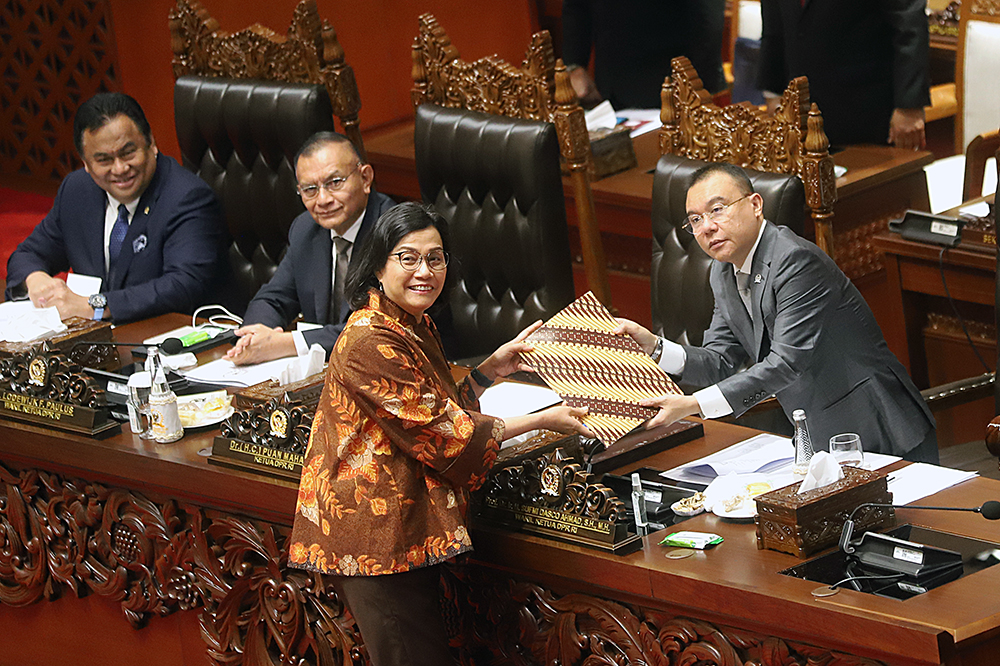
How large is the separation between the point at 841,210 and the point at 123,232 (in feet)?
6.65

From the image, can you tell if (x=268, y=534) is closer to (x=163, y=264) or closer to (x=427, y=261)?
(x=427, y=261)

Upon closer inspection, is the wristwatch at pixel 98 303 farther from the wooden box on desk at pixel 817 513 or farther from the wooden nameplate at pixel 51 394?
the wooden box on desk at pixel 817 513

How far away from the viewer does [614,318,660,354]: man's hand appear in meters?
2.74

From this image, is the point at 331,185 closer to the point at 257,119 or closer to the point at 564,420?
the point at 257,119

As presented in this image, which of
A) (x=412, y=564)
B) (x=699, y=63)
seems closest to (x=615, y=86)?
(x=699, y=63)

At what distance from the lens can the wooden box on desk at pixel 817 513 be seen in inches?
82.5

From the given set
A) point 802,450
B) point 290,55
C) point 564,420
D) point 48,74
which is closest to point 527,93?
point 290,55

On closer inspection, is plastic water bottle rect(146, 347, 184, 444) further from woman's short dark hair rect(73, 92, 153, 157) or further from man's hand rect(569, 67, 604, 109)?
man's hand rect(569, 67, 604, 109)

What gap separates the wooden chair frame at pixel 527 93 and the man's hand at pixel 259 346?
3.10 feet

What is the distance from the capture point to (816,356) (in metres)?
2.77

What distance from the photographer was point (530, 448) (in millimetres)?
2488

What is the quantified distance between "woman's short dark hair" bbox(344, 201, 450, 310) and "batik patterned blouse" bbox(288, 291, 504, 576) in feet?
0.16

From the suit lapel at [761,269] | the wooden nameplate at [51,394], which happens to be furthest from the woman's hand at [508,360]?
the wooden nameplate at [51,394]

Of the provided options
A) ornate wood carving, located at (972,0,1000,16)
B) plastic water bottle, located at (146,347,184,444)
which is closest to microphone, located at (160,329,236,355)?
plastic water bottle, located at (146,347,184,444)
